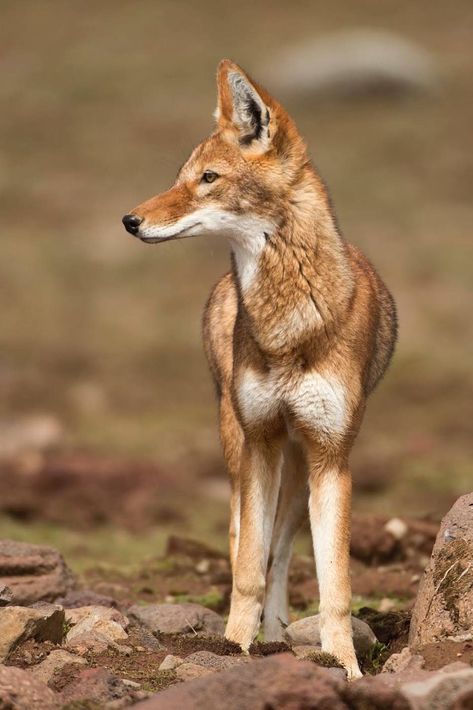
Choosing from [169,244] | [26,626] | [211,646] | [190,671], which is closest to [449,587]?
[211,646]

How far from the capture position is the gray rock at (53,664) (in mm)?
6811

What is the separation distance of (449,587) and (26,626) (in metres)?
2.40

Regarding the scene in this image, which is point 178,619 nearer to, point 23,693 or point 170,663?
point 170,663

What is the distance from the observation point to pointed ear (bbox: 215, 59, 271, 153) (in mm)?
8008

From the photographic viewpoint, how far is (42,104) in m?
48.0

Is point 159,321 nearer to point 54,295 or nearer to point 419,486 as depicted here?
point 54,295

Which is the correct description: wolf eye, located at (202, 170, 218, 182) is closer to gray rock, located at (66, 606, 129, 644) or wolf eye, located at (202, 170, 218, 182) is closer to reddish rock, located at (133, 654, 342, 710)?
gray rock, located at (66, 606, 129, 644)

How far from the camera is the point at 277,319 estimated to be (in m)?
8.00

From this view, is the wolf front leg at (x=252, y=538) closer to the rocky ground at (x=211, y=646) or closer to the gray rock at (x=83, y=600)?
the rocky ground at (x=211, y=646)

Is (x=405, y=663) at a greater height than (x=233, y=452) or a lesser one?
lesser

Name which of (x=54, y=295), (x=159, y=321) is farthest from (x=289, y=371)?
(x=54, y=295)

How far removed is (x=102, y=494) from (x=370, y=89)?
32061 millimetres

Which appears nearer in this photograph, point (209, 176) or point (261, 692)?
point (261, 692)

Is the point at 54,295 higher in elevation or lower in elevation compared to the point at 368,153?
lower
